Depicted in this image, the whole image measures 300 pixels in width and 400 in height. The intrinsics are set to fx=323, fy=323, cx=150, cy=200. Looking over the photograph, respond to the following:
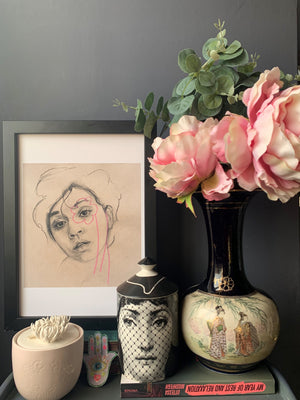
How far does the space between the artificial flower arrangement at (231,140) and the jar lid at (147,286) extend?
151 millimetres

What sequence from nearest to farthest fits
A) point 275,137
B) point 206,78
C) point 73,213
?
1. point 275,137
2. point 206,78
3. point 73,213

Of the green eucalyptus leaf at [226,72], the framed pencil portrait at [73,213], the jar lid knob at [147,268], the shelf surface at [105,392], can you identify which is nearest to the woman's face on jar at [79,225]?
the framed pencil portrait at [73,213]

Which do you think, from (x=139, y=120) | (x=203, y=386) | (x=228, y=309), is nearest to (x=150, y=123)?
(x=139, y=120)

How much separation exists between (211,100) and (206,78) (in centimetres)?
4

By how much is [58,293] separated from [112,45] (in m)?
0.57

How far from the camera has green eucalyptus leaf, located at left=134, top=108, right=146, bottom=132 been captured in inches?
24.0

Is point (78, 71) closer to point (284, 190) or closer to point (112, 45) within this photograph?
point (112, 45)

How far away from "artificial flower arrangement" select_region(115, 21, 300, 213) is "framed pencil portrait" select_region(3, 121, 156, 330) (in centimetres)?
17

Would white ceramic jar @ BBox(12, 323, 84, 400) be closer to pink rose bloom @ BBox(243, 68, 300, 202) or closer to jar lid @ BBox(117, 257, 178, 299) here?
jar lid @ BBox(117, 257, 178, 299)

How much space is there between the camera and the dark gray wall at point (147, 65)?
28.9 inches

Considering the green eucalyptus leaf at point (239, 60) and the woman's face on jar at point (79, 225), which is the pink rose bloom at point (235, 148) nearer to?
the green eucalyptus leaf at point (239, 60)

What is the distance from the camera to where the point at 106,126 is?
68 centimetres

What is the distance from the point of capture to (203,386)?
0.55 meters

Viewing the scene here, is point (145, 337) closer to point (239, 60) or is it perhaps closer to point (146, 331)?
point (146, 331)
